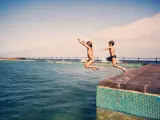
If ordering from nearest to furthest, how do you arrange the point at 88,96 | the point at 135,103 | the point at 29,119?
the point at 135,103 < the point at 29,119 < the point at 88,96

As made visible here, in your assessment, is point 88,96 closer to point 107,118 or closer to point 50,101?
point 50,101

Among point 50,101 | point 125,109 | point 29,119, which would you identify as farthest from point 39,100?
point 125,109

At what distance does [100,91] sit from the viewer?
592 cm

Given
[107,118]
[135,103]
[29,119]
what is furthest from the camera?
Result: [29,119]

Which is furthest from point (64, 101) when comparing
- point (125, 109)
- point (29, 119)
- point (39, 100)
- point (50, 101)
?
point (125, 109)

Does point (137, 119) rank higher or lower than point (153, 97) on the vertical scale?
lower

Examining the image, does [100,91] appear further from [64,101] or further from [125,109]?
[64,101]

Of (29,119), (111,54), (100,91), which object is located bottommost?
(29,119)

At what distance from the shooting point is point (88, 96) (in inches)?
362

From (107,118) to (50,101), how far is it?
3719 millimetres

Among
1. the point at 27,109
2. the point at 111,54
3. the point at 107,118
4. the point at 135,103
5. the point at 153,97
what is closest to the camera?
the point at 153,97

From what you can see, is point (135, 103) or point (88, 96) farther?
point (88, 96)

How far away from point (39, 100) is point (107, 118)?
4.32 m

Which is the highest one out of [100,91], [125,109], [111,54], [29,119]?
[111,54]
